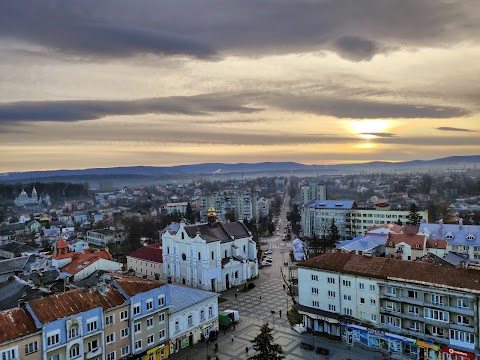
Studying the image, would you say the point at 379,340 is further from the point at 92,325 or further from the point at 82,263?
the point at 82,263

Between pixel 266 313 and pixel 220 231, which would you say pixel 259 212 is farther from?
pixel 266 313

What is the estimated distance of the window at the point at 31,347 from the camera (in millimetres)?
26797

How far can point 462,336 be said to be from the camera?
31906mm

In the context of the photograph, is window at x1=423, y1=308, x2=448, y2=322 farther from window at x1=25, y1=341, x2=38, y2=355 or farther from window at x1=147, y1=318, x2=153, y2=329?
window at x1=25, y1=341, x2=38, y2=355

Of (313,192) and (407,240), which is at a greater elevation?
(407,240)

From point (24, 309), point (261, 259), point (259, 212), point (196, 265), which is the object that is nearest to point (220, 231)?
point (196, 265)

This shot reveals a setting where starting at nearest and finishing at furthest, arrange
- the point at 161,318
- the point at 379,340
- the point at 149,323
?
the point at 149,323
the point at 379,340
the point at 161,318

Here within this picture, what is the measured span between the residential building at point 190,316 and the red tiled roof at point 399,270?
10234 mm

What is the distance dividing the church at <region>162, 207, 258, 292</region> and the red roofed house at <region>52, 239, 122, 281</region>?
9399 millimetres

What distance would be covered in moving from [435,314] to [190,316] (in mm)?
21412

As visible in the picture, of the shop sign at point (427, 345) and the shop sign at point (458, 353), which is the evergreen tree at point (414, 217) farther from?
the shop sign at point (458, 353)

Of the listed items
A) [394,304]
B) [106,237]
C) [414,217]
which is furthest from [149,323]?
[106,237]

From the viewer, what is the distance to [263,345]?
96.1ft

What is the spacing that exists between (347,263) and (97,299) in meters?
22.8
